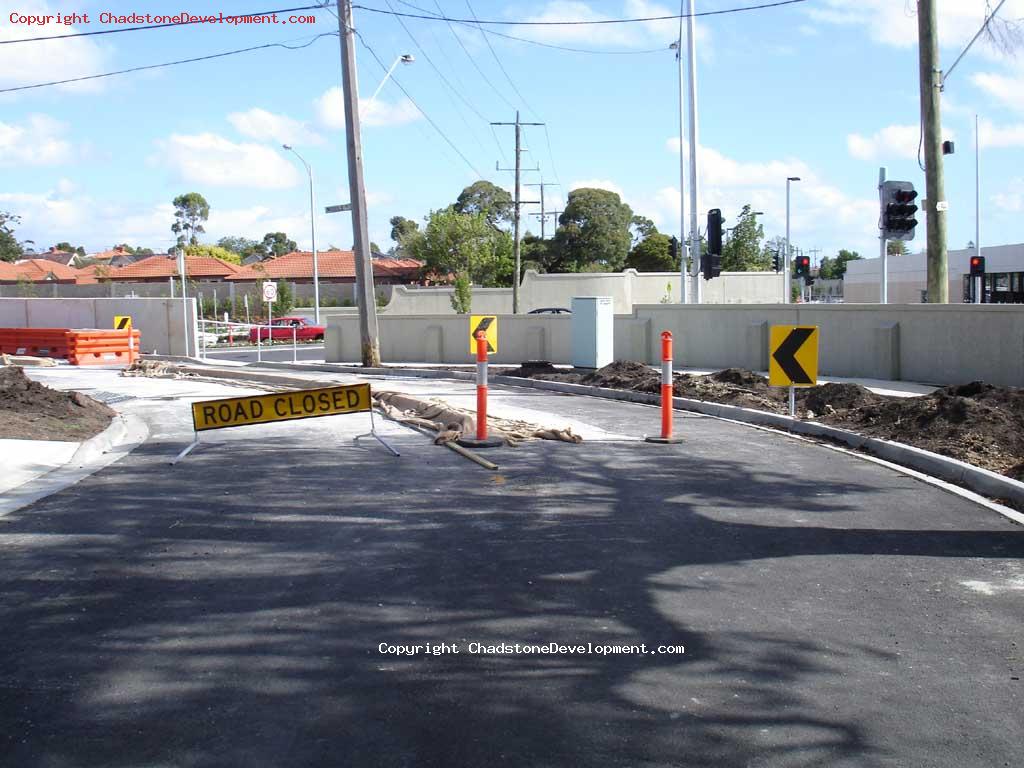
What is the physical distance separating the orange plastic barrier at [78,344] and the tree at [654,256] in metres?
50.7

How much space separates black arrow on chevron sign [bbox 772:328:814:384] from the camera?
1323cm

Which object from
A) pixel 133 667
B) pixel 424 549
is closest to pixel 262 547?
pixel 424 549

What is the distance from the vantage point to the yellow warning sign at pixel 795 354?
1322cm

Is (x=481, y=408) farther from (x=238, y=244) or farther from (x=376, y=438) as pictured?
(x=238, y=244)

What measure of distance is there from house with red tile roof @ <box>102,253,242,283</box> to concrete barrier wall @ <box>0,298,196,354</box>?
41.2 meters

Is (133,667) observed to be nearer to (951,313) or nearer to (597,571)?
(597,571)

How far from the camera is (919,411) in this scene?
1249 centimetres

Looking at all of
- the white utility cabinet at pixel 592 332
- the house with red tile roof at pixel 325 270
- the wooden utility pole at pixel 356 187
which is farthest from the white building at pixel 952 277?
the house with red tile roof at pixel 325 270

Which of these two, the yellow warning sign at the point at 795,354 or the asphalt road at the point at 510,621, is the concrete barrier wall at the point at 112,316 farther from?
the asphalt road at the point at 510,621

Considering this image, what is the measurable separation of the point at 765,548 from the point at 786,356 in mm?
6580

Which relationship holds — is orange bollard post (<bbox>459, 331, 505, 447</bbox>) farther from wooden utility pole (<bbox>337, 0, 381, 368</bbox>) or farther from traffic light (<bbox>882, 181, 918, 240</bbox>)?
wooden utility pole (<bbox>337, 0, 381, 368</bbox>)

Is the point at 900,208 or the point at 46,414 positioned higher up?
the point at 900,208

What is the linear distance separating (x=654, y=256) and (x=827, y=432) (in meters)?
65.2

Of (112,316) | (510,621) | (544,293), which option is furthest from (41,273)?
(510,621)
